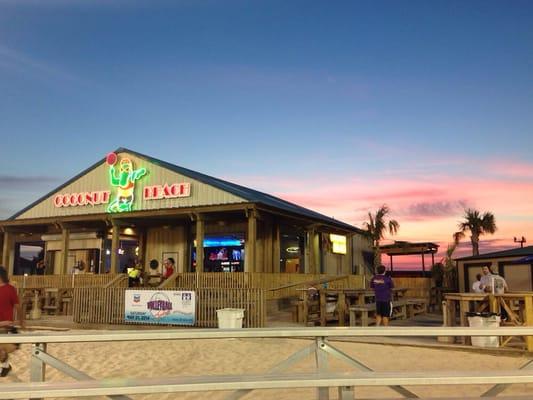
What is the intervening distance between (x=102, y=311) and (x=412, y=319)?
11.2 metres

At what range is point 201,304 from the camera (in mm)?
15961

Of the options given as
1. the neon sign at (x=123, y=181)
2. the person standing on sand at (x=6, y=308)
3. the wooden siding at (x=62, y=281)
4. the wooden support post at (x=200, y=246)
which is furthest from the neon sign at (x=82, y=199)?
the person standing on sand at (x=6, y=308)

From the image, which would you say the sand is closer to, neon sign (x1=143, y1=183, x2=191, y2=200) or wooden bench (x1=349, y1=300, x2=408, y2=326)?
wooden bench (x1=349, y1=300, x2=408, y2=326)

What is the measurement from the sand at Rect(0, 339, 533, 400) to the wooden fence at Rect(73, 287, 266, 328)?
1.95 meters

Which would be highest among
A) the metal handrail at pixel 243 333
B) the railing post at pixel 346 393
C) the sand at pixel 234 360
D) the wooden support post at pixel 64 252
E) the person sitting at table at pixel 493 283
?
the wooden support post at pixel 64 252

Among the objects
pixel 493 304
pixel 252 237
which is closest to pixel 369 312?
pixel 252 237

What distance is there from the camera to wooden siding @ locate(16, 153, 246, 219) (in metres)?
21.2

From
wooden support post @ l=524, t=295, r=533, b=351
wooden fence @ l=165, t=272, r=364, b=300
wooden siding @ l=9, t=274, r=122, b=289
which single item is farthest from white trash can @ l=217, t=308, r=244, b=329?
Answer: wooden siding @ l=9, t=274, r=122, b=289

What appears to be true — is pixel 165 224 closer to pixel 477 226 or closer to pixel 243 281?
pixel 243 281

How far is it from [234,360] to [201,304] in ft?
18.1

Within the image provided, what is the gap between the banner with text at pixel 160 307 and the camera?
15883 millimetres

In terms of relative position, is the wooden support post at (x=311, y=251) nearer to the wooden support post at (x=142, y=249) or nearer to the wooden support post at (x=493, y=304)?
the wooden support post at (x=142, y=249)

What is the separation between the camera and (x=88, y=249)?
27859 millimetres

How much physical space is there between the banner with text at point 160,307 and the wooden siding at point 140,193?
18.0ft
